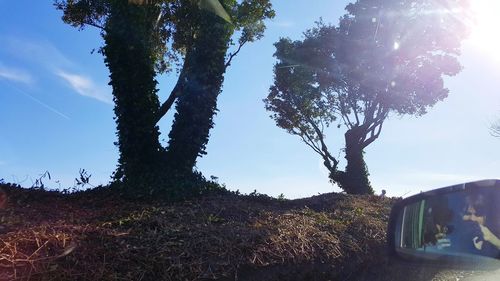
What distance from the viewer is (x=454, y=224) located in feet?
10.7

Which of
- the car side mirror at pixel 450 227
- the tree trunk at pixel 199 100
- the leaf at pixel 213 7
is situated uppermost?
the leaf at pixel 213 7

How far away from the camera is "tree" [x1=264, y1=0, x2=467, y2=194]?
17.6 m

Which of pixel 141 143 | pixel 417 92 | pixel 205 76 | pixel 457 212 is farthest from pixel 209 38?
pixel 417 92

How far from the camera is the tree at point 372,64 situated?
17.6m

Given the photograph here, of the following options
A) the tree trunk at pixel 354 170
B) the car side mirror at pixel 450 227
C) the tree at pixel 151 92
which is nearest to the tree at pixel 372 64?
the tree trunk at pixel 354 170

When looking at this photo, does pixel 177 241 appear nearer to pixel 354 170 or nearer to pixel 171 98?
pixel 171 98

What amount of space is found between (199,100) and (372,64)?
8.86 m

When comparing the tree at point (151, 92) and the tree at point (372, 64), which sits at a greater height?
the tree at point (372, 64)

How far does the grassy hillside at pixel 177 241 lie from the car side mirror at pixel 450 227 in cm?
164

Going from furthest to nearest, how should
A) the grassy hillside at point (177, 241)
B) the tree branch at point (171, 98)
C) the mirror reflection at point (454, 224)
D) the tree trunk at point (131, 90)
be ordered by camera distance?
the tree branch at point (171, 98), the tree trunk at point (131, 90), the grassy hillside at point (177, 241), the mirror reflection at point (454, 224)

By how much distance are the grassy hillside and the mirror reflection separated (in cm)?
169

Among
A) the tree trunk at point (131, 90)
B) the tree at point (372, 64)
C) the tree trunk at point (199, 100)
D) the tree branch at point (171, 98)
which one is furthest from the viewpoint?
the tree at point (372, 64)

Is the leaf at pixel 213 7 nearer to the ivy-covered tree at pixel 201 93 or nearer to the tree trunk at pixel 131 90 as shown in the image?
the ivy-covered tree at pixel 201 93

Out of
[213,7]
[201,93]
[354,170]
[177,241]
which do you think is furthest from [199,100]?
[354,170]
